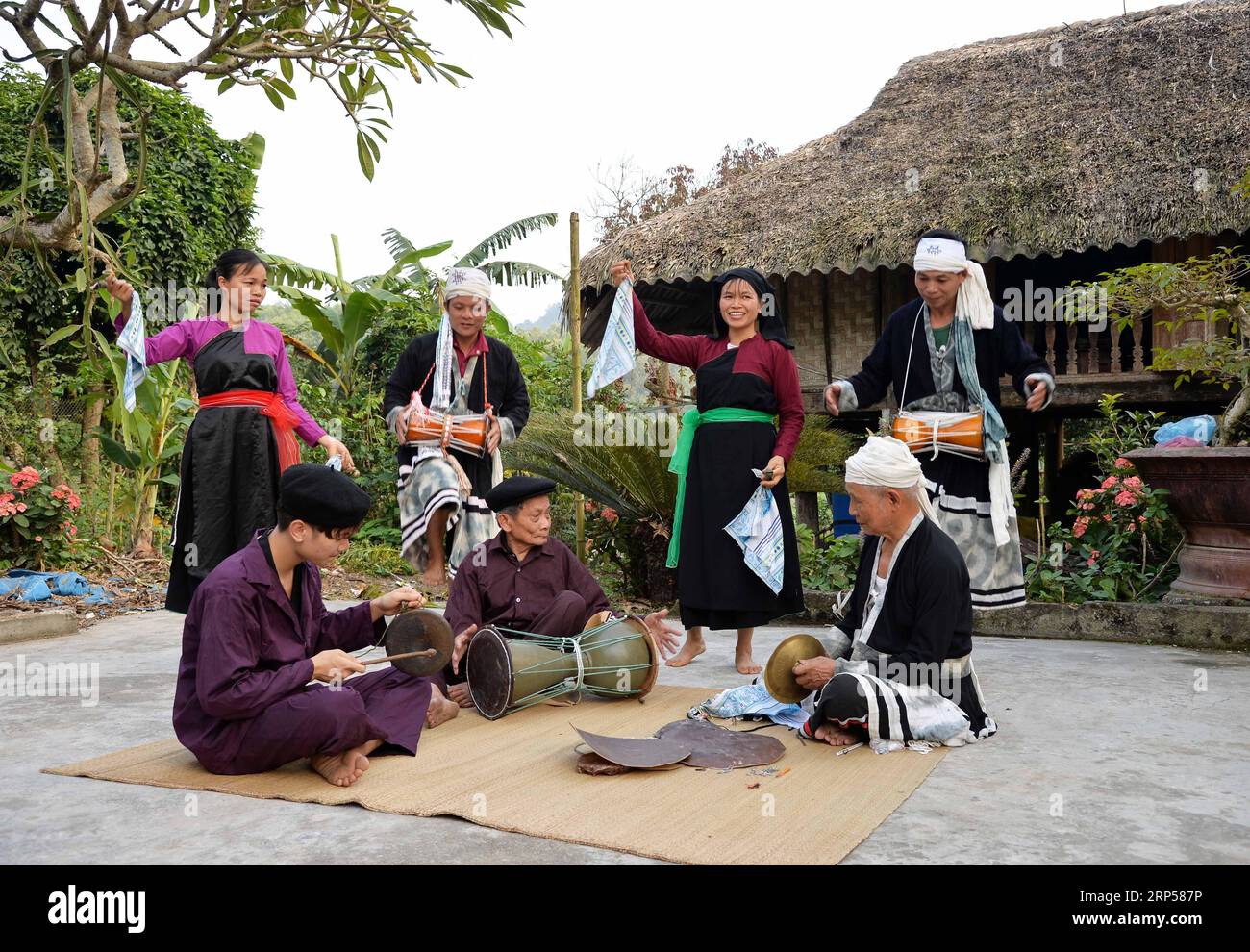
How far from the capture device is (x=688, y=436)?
521 cm

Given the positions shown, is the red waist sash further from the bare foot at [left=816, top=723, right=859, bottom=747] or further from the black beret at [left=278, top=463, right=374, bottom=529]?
the bare foot at [left=816, top=723, right=859, bottom=747]

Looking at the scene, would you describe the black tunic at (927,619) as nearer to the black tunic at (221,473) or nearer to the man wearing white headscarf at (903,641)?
the man wearing white headscarf at (903,641)

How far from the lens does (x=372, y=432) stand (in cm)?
1169

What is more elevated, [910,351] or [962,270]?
[962,270]

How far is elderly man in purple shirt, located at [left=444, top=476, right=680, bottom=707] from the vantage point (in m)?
4.43

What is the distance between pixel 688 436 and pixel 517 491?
1095 mm

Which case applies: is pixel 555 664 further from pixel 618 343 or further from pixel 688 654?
pixel 618 343

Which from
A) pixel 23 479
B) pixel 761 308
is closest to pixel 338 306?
pixel 23 479

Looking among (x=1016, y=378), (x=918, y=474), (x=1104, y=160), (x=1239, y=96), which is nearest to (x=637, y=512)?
(x=1016, y=378)

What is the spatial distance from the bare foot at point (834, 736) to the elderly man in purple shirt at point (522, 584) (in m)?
0.87

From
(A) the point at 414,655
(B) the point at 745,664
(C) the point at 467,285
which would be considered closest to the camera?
(A) the point at 414,655

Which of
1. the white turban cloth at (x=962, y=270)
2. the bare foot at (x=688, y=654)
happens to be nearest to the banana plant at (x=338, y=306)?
the bare foot at (x=688, y=654)

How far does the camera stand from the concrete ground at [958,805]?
8.38 ft

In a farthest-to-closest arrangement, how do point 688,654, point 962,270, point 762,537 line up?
point 688,654 → point 762,537 → point 962,270
